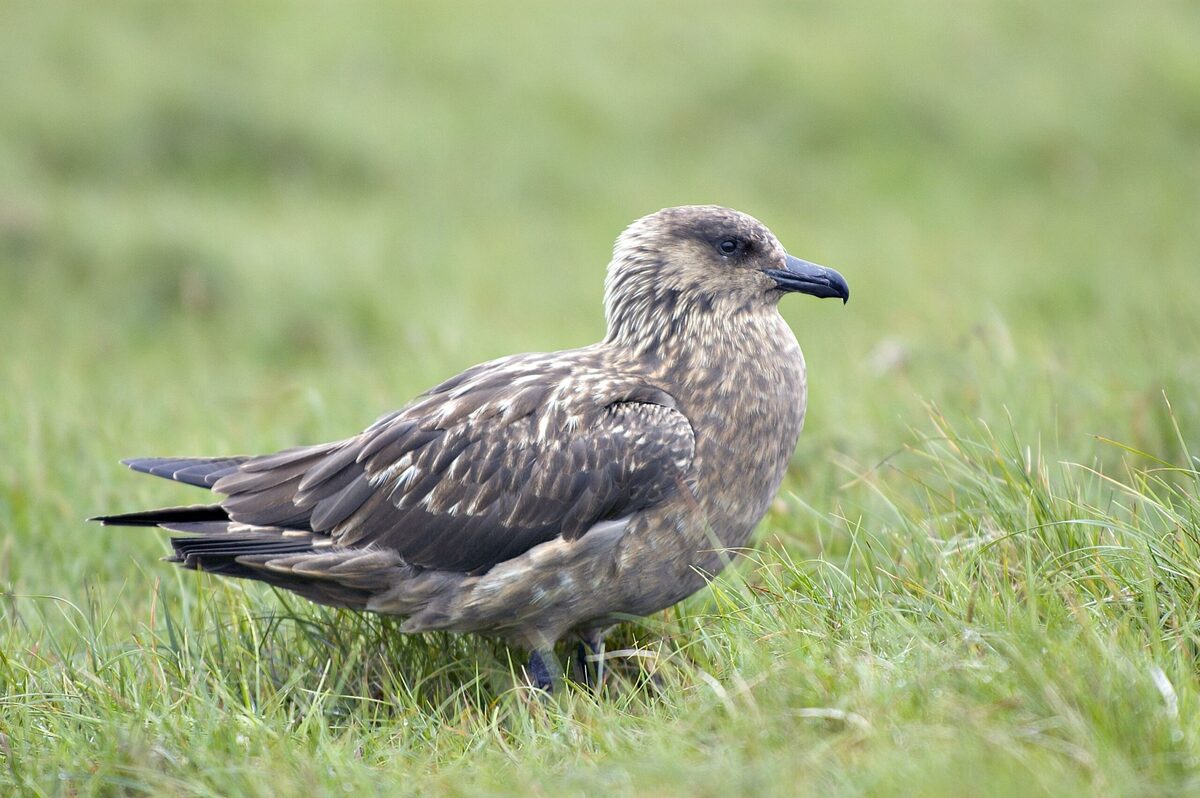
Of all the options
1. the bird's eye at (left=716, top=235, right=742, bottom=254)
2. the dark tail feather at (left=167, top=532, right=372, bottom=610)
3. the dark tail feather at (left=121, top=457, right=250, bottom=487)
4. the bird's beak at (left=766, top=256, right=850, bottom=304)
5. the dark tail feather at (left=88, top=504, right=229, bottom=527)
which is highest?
the bird's eye at (left=716, top=235, right=742, bottom=254)

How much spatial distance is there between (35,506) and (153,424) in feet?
3.71

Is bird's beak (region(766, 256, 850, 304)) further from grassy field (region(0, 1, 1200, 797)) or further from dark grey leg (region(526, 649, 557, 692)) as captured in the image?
dark grey leg (region(526, 649, 557, 692))

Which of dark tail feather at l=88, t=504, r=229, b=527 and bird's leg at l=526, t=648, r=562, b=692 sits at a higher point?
dark tail feather at l=88, t=504, r=229, b=527

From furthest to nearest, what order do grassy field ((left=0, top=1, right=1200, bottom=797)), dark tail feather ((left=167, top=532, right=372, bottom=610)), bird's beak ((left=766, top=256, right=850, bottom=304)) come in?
bird's beak ((left=766, top=256, right=850, bottom=304)), dark tail feather ((left=167, top=532, right=372, bottom=610)), grassy field ((left=0, top=1, right=1200, bottom=797))

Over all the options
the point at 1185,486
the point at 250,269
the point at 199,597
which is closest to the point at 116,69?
the point at 250,269

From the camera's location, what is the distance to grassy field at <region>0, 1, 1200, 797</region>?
2.73 m

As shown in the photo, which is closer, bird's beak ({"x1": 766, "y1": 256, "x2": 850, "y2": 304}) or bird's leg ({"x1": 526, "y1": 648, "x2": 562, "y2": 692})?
bird's leg ({"x1": 526, "y1": 648, "x2": 562, "y2": 692})

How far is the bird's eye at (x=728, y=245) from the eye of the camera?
3988mm

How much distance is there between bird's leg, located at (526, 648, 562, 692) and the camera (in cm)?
360

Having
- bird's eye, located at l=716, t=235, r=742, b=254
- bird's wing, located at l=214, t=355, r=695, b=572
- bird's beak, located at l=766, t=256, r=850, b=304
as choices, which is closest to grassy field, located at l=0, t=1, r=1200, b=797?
bird's wing, located at l=214, t=355, r=695, b=572

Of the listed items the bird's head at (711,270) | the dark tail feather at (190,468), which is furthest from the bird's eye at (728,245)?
the dark tail feather at (190,468)

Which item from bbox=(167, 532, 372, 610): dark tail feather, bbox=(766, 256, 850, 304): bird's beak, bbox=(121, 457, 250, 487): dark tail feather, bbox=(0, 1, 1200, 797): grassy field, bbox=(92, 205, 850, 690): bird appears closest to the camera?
bbox=(0, 1, 1200, 797): grassy field

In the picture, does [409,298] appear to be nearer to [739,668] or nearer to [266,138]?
[266,138]

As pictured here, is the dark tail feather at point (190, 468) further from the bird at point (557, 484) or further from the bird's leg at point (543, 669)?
the bird's leg at point (543, 669)
